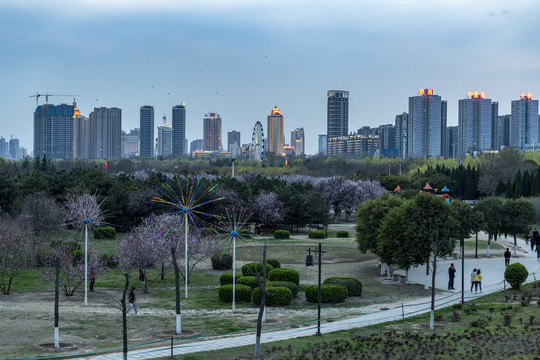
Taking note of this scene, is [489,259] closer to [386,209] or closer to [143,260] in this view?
[386,209]

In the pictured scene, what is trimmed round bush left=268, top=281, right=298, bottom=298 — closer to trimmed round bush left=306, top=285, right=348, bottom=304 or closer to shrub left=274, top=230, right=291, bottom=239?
trimmed round bush left=306, top=285, right=348, bottom=304

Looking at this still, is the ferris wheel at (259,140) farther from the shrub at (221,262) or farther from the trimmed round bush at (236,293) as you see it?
the trimmed round bush at (236,293)

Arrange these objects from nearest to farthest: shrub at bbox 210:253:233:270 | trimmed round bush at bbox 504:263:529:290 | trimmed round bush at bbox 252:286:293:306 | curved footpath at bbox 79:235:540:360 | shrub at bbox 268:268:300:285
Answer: curved footpath at bbox 79:235:540:360 → trimmed round bush at bbox 252:286:293:306 → trimmed round bush at bbox 504:263:529:290 → shrub at bbox 268:268:300:285 → shrub at bbox 210:253:233:270

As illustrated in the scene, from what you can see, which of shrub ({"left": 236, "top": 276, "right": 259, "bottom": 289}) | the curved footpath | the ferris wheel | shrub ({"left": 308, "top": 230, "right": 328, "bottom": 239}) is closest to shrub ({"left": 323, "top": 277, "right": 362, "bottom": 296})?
the curved footpath

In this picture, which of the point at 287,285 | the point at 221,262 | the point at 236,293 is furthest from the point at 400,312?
the point at 221,262

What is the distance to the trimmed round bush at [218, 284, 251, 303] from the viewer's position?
114ft

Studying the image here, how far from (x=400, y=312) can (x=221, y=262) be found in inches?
746

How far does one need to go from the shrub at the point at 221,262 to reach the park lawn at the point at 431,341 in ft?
67.1

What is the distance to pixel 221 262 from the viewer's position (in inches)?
1882

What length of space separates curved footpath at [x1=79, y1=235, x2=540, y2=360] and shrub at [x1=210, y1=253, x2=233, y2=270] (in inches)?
534

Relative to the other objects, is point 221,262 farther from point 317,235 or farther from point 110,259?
point 317,235

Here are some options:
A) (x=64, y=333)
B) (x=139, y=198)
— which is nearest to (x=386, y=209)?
(x=64, y=333)

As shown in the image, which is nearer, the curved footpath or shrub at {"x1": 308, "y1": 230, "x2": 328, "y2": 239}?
the curved footpath

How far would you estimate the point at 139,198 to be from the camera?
2899 inches
